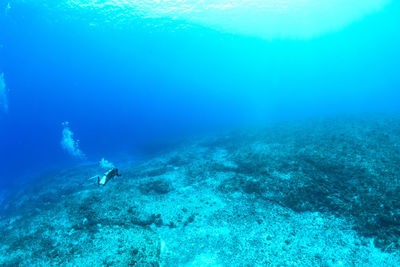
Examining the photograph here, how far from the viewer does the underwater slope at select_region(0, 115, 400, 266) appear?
6988mm

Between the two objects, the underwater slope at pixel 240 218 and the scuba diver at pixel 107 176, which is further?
the scuba diver at pixel 107 176

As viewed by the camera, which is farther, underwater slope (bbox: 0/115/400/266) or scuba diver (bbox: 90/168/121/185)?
scuba diver (bbox: 90/168/121/185)

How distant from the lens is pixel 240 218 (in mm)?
8695

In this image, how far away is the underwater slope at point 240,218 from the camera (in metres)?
6.99

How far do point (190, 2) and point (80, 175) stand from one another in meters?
28.9

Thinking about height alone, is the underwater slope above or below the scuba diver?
below

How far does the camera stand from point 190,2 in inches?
1261

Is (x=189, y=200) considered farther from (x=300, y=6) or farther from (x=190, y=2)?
(x=300, y=6)

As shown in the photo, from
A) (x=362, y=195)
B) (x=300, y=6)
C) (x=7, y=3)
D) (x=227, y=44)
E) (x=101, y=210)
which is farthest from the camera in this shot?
(x=227, y=44)

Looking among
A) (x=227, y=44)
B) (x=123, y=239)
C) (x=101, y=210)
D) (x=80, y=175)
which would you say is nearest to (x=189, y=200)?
(x=123, y=239)

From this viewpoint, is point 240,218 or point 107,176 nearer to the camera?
point 107,176

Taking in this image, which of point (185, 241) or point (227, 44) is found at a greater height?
point (227, 44)

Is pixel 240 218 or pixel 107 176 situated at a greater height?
pixel 107 176

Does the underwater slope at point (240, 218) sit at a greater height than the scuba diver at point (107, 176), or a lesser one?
lesser
